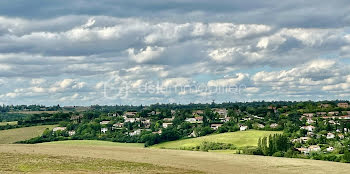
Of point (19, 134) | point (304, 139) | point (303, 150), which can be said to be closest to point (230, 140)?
point (304, 139)

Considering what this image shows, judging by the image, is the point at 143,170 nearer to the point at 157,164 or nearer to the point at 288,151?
the point at 157,164

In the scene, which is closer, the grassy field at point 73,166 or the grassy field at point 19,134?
the grassy field at point 73,166

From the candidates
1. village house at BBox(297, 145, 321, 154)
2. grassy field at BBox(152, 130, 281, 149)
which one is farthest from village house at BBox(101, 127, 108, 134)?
village house at BBox(297, 145, 321, 154)

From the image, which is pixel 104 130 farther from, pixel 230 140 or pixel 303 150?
pixel 303 150

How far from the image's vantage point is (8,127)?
17962cm

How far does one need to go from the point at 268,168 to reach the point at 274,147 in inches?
1494

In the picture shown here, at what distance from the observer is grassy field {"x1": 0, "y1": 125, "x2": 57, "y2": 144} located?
148900 millimetres

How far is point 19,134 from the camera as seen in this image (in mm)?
159500

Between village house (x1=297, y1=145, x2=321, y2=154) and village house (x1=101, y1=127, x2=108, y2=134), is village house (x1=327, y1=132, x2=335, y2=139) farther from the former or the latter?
village house (x1=101, y1=127, x2=108, y2=134)

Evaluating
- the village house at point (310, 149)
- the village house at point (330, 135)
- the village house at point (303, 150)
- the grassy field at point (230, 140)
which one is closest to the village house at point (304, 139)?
the village house at point (310, 149)

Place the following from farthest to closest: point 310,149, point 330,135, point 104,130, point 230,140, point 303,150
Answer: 1. point 104,130
2. point 330,135
3. point 230,140
4. point 310,149
5. point 303,150

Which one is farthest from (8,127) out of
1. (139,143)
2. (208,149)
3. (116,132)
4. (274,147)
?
(274,147)

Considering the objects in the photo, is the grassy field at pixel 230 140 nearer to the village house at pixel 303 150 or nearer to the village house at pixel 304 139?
the village house at pixel 304 139

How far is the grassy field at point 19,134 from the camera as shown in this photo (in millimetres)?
148900
